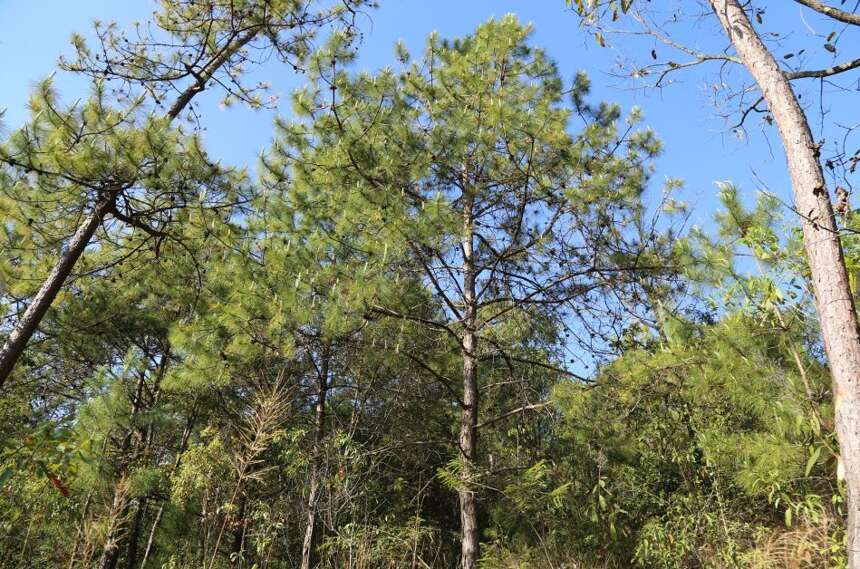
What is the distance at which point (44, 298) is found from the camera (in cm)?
385

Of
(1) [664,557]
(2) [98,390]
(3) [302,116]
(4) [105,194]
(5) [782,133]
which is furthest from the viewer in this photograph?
(2) [98,390]

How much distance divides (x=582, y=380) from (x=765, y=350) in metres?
1.65

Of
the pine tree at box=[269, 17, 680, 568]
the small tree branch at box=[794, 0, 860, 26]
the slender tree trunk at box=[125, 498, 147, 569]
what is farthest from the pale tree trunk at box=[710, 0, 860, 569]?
the slender tree trunk at box=[125, 498, 147, 569]

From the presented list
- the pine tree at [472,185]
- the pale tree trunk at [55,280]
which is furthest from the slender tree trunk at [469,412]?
the pale tree trunk at [55,280]

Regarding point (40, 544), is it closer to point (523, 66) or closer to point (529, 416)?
A: point (529, 416)

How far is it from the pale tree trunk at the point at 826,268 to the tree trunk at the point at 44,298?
429 centimetres

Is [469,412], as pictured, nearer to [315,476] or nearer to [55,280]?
[315,476]

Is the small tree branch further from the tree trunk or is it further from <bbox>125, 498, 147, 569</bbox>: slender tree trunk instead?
<bbox>125, 498, 147, 569</bbox>: slender tree trunk

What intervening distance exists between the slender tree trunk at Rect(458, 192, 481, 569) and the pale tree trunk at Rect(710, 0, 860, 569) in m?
3.00

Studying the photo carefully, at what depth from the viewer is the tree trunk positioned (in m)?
3.64

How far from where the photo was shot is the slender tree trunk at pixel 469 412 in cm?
520

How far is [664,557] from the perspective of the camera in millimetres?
5266

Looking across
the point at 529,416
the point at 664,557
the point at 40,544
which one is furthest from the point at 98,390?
the point at 664,557

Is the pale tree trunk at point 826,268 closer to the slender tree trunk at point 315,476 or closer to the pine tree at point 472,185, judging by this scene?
the pine tree at point 472,185
